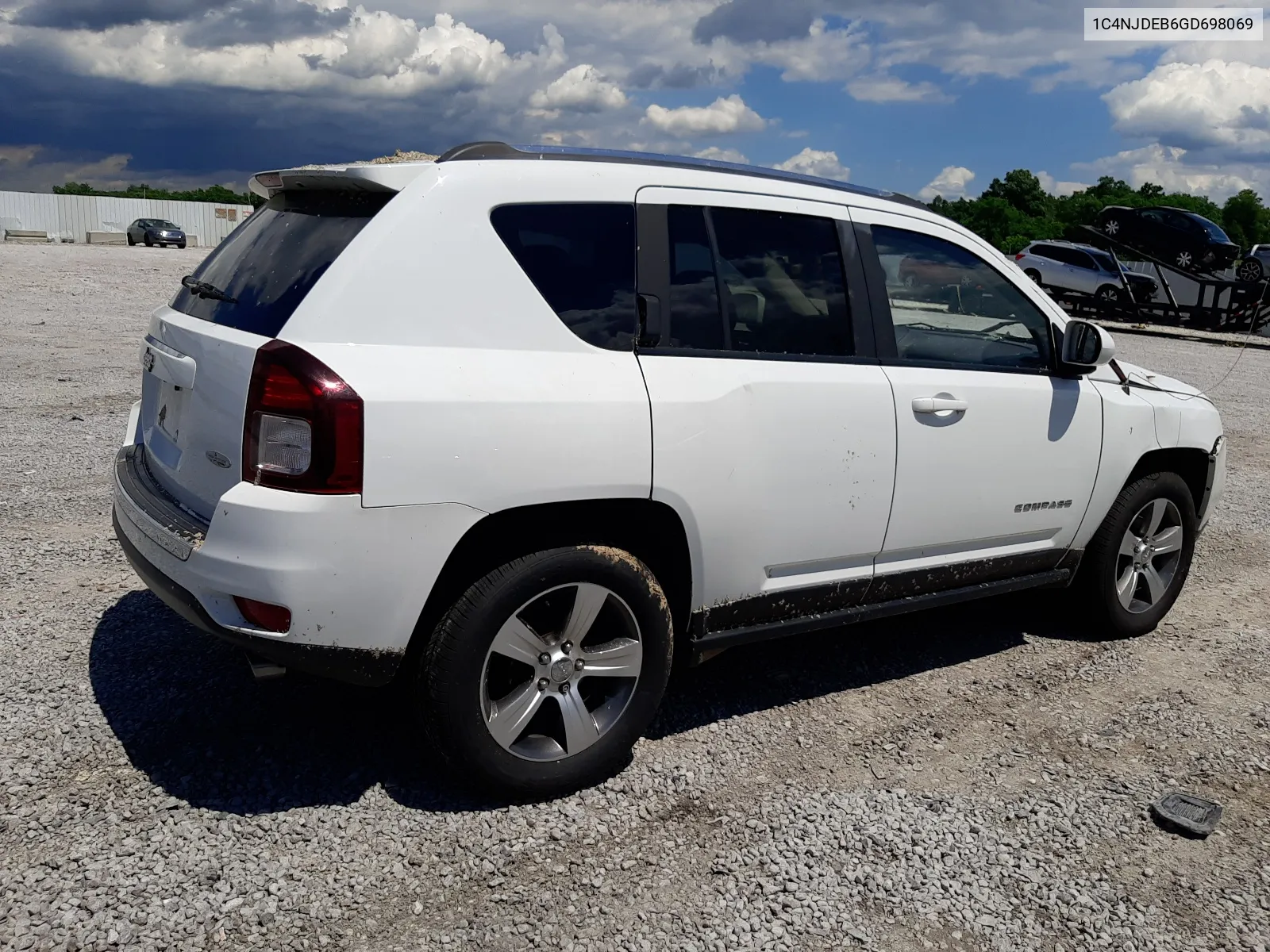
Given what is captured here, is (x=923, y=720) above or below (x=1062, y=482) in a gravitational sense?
below

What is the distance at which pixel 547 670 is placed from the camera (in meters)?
3.42

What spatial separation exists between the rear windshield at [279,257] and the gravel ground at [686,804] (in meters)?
1.48

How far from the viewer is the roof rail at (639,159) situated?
343cm

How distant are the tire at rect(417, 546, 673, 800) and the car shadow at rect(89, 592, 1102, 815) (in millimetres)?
225

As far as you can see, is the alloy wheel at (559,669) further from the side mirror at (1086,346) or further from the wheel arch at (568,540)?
the side mirror at (1086,346)

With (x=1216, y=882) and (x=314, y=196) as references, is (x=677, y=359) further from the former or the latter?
(x=1216, y=882)

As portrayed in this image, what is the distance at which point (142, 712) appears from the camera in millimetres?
3875

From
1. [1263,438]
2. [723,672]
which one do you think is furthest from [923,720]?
[1263,438]

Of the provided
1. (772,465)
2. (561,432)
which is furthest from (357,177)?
(772,465)

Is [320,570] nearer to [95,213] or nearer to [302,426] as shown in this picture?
[302,426]

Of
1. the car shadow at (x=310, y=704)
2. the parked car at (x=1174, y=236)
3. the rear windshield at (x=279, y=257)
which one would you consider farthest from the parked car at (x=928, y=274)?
the parked car at (x=1174, y=236)

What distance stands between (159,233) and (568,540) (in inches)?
1908

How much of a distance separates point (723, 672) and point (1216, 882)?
2.00 m

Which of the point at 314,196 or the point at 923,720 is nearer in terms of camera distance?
the point at 314,196
